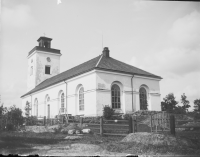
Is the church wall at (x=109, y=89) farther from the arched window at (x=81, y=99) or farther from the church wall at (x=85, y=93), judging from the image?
the arched window at (x=81, y=99)

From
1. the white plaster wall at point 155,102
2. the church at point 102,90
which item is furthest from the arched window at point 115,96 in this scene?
the white plaster wall at point 155,102

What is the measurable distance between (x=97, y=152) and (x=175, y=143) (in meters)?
3.16

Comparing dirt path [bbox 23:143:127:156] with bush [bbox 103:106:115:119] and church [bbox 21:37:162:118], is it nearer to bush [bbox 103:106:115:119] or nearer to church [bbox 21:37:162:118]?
bush [bbox 103:106:115:119]

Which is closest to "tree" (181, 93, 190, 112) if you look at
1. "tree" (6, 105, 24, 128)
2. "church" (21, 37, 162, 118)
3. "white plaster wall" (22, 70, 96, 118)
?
"church" (21, 37, 162, 118)

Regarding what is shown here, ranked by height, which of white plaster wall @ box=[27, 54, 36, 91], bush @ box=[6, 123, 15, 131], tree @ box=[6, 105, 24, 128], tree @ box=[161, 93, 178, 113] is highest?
white plaster wall @ box=[27, 54, 36, 91]

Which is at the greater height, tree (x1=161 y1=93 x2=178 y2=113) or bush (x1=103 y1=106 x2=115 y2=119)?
tree (x1=161 y1=93 x2=178 y2=113)

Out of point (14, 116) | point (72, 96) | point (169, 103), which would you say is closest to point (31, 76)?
point (72, 96)

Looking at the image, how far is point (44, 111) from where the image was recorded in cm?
3100

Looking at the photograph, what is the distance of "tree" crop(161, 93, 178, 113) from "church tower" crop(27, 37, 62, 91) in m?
19.9

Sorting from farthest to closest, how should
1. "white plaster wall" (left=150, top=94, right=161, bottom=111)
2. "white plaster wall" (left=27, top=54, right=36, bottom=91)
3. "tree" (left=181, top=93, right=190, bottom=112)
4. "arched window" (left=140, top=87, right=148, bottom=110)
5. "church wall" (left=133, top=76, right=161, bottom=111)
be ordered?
"white plaster wall" (left=27, top=54, right=36, bottom=91) < "white plaster wall" (left=150, top=94, right=161, bottom=111) < "arched window" (left=140, top=87, right=148, bottom=110) < "church wall" (left=133, top=76, right=161, bottom=111) < "tree" (left=181, top=93, right=190, bottom=112)

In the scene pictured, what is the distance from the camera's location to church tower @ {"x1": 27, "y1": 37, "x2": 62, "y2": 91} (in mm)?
37062

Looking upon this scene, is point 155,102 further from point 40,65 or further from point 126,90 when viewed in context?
point 40,65

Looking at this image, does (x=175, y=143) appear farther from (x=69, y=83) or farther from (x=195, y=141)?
(x=69, y=83)

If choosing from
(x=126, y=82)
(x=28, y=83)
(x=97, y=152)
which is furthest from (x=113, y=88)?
(x=28, y=83)
